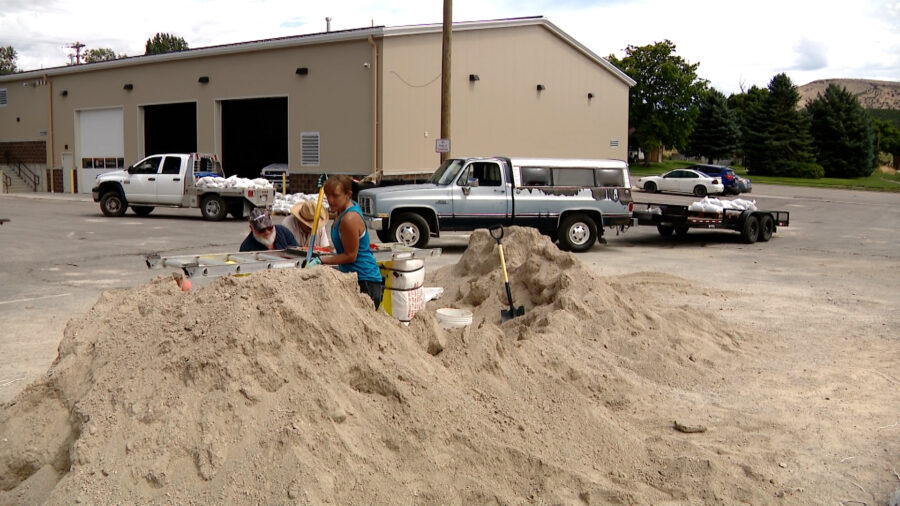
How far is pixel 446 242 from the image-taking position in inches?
727

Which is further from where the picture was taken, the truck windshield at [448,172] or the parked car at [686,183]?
the parked car at [686,183]

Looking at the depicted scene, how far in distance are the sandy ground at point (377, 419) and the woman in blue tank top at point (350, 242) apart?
24.2 inches

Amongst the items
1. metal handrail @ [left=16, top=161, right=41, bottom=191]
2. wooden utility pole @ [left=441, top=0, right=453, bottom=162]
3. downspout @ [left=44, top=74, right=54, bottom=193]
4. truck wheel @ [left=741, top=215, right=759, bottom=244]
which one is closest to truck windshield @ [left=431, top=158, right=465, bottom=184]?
wooden utility pole @ [left=441, top=0, right=453, bottom=162]

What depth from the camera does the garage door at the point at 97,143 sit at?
3616 cm

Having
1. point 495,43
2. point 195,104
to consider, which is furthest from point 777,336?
point 195,104

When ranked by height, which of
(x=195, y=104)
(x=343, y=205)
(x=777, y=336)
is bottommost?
(x=777, y=336)

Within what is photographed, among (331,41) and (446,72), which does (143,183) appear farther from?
(446,72)

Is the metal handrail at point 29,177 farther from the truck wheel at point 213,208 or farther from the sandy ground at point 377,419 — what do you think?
the sandy ground at point 377,419

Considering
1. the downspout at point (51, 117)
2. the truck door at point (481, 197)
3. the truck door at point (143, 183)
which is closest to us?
the truck door at point (481, 197)

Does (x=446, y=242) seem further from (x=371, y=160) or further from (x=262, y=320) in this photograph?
(x=262, y=320)

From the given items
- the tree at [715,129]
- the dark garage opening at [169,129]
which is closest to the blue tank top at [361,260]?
the dark garage opening at [169,129]

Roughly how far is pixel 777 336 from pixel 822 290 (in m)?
3.87

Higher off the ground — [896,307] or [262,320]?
[262,320]

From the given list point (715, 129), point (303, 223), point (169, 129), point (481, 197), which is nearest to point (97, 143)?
point (169, 129)
